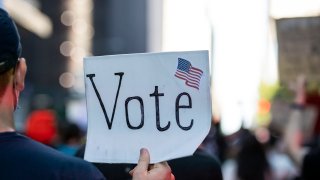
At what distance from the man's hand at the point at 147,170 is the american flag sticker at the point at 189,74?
0.28 m

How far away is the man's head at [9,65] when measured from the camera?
2.52 m

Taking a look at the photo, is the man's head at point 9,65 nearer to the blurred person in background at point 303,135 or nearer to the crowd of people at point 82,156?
the crowd of people at point 82,156

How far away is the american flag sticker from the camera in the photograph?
109 inches

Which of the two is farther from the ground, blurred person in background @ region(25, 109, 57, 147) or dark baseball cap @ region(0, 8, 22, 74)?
dark baseball cap @ region(0, 8, 22, 74)

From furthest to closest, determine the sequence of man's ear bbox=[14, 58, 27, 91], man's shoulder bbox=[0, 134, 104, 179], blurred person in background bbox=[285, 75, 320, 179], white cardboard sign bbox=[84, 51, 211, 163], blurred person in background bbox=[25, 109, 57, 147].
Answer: blurred person in background bbox=[25, 109, 57, 147], blurred person in background bbox=[285, 75, 320, 179], white cardboard sign bbox=[84, 51, 211, 163], man's ear bbox=[14, 58, 27, 91], man's shoulder bbox=[0, 134, 104, 179]

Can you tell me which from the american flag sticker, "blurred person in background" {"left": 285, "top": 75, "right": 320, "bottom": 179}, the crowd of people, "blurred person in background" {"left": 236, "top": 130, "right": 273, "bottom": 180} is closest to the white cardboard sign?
the american flag sticker

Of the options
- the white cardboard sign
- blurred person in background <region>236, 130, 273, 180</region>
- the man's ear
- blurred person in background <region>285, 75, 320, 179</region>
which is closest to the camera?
the man's ear

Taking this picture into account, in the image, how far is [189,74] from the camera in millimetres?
2771

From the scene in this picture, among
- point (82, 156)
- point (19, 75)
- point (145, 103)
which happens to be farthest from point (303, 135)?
point (19, 75)

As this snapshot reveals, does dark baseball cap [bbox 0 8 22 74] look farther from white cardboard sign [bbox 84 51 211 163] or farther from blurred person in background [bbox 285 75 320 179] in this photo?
blurred person in background [bbox 285 75 320 179]

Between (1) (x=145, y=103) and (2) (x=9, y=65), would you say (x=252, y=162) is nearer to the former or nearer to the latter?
(1) (x=145, y=103)

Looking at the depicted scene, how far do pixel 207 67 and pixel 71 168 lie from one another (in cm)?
61

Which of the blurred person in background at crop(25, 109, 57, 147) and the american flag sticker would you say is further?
the blurred person in background at crop(25, 109, 57, 147)

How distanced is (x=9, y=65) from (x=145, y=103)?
50cm
